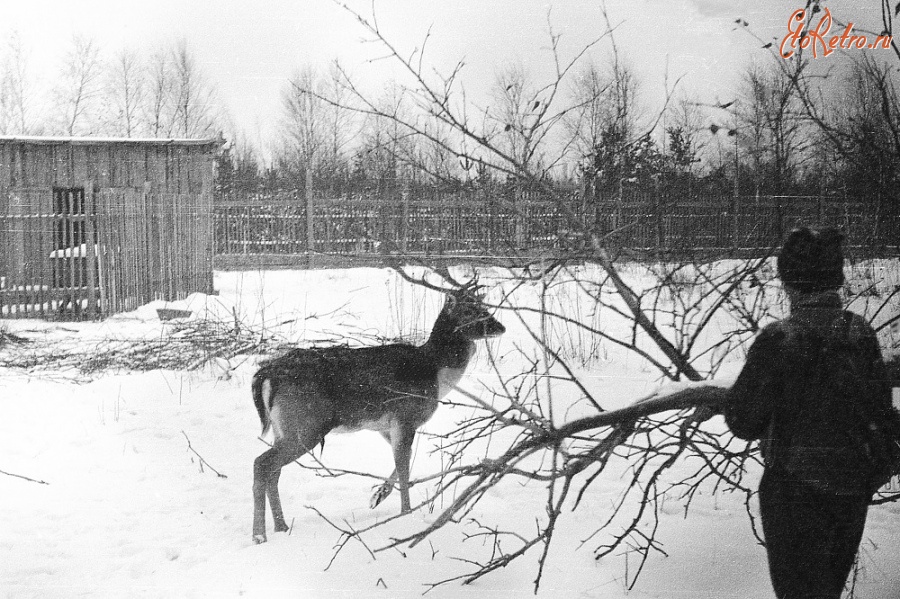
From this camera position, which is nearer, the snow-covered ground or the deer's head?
the snow-covered ground

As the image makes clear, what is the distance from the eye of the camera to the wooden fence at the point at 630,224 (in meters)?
2.54

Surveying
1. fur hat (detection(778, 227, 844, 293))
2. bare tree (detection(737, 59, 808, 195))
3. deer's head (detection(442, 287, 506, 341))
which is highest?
bare tree (detection(737, 59, 808, 195))

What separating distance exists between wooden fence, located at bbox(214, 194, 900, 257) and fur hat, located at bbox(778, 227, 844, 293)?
25.2 inches

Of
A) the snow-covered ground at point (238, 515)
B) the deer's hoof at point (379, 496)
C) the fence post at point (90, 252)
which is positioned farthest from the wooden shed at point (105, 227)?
the deer's hoof at point (379, 496)

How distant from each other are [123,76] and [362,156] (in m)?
1.80

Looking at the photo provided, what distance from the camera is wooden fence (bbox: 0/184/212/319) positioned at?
883 centimetres

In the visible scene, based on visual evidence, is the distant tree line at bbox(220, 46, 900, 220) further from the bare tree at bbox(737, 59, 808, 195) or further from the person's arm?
the person's arm

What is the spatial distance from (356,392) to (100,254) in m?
7.12

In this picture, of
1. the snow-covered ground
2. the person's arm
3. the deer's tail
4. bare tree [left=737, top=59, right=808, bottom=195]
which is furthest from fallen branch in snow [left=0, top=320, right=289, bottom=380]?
the person's arm

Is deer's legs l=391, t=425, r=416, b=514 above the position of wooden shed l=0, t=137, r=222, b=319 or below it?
below

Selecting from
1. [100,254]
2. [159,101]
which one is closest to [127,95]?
[159,101]

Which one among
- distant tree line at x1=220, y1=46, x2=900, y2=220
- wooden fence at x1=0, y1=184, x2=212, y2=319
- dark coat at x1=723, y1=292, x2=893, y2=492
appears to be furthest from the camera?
wooden fence at x1=0, y1=184, x2=212, y2=319

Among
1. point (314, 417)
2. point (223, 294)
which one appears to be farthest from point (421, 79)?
point (223, 294)

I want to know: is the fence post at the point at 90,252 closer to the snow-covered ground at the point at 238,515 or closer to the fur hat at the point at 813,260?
the snow-covered ground at the point at 238,515
